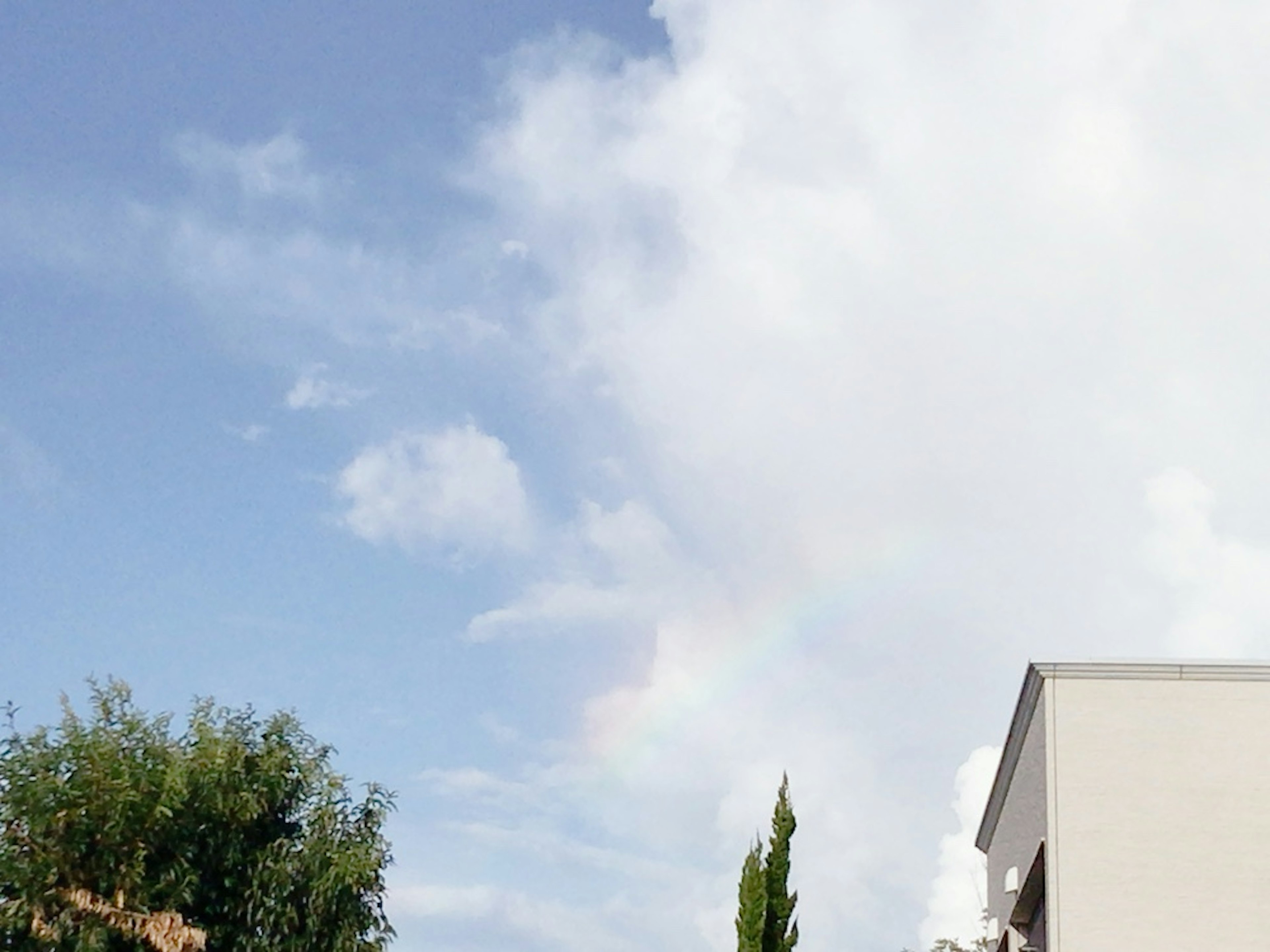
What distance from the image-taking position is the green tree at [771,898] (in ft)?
124

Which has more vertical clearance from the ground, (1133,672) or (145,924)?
(1133,672)

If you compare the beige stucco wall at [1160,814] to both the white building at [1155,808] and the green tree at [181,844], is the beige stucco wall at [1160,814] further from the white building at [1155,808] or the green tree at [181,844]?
the green tree at [181,844]

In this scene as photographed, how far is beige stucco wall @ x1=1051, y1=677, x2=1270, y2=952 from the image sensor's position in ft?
95.1

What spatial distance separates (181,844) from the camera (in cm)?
2862

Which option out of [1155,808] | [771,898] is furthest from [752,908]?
[1155,808]

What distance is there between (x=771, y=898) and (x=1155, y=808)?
38.6 feet

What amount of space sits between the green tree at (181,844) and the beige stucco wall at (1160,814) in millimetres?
12637

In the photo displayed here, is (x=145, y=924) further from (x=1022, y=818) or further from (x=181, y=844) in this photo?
(x=1022, y=818)

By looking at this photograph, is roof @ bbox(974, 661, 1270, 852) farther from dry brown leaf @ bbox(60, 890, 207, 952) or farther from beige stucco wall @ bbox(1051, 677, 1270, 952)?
dry brown leaf @ bbox(60, 890, 207, 952)

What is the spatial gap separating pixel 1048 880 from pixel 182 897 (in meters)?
15.3

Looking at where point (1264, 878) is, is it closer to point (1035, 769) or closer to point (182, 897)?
point (1035, 769)

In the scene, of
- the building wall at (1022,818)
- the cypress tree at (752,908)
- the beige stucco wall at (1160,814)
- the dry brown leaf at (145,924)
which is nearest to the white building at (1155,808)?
the beige stucco wall at (1160,814)

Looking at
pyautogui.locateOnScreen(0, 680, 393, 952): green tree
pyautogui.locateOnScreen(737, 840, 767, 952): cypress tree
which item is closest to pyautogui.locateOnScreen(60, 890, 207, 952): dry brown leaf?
pyautogui.locateOnScreen(0, 680, 393, 952): green tree

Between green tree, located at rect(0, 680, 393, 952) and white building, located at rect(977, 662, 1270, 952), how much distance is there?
12.5 meters
